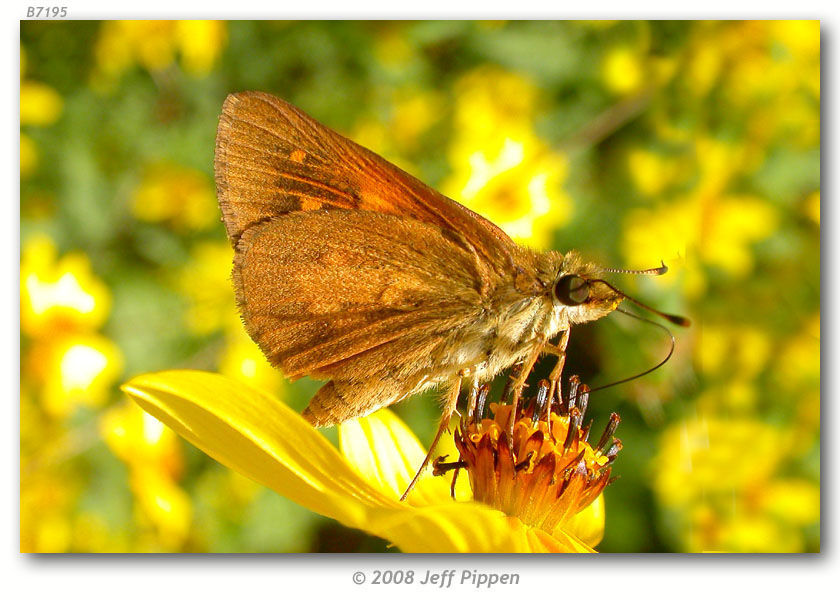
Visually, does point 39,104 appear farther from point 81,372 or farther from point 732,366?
point 732,366

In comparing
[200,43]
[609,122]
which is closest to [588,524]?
[609,122]

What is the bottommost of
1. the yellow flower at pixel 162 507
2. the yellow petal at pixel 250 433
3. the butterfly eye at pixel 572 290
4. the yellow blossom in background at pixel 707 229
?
the yellow flower at pixel 162 507

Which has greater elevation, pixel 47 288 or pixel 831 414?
pixel 47 288

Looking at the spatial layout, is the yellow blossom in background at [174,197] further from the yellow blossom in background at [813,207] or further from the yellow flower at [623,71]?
the yellow blossom in background at [813,207]

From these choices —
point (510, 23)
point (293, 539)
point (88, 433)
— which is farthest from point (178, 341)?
point (510, 23)

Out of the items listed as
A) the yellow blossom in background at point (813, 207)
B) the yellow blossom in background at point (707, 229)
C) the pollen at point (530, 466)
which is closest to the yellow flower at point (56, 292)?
the pollen at point (530, 466)

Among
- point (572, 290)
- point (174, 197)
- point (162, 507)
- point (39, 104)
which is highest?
point (39, 104)

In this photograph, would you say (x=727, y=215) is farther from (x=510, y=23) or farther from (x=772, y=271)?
(x=510, y=23)
